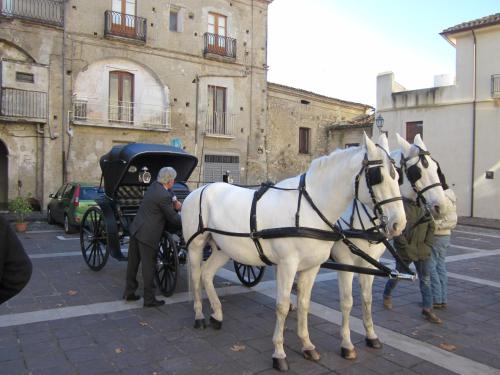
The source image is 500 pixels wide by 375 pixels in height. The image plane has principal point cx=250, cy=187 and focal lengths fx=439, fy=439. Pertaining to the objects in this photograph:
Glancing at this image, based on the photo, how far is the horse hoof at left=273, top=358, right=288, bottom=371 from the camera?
3.81m

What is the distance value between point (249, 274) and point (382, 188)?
3584 millimetres

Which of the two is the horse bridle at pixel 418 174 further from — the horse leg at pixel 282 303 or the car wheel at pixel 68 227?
the car wheel at pixel 68 227

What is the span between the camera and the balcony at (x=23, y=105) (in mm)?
16688

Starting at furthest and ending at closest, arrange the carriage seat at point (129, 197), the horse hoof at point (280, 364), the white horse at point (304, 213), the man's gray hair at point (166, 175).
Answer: the carriage seat at point (129, 197), the man's gray hair at point (166, 175), the horse hoof at point (280, 364), the white horse at point (304, 213)

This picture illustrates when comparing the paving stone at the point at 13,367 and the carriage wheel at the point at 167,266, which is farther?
the carriage wheel at the point at 167,266

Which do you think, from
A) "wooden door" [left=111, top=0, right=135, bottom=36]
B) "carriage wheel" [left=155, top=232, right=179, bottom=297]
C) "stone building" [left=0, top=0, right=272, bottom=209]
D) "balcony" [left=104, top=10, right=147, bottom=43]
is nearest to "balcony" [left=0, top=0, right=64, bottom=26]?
"stone building" [left=0, top=0, right=272, bottom=209]

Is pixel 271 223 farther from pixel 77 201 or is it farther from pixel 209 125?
pixel 209 125

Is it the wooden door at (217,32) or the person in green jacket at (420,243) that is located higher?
the wooden door at (217,32)

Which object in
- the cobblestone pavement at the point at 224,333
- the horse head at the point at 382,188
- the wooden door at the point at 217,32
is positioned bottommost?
the cobblestone pavement at the point at 224,333

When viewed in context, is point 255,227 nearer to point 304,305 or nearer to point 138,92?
point 304,305

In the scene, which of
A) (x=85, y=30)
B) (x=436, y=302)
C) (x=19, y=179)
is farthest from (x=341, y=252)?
(x=85, y=30)

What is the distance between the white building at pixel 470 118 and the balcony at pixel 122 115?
12.4m

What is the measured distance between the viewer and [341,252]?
455 centimetres

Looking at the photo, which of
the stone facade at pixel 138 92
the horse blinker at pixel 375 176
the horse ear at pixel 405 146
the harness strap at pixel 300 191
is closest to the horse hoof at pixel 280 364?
the harness strap at pixel 300 191
